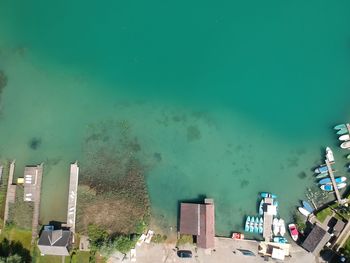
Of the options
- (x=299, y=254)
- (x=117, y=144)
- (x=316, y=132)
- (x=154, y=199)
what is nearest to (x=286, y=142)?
(x=316, y=132)

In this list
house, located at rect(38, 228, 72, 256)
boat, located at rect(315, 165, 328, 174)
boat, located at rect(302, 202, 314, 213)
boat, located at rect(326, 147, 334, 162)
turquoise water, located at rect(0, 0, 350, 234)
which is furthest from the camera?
turquoise water, located at rect(0, 0, 350, 234)

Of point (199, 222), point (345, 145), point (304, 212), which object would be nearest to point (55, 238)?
point (199, 222)

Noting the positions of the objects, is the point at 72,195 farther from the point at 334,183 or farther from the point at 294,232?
the point at 334,183

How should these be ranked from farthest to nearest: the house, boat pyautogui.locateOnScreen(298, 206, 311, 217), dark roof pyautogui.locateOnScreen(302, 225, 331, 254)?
boat pyautogui.locateOnScreen(298, 206, 311, 217) < the house < dark roof pyautogui.locateOnScreen(302, 225, 331, 254)

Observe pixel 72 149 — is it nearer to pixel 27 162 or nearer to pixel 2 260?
pixel 27 162

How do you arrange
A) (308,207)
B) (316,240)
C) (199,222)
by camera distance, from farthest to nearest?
(308,207) → (199,222) → (316,240)

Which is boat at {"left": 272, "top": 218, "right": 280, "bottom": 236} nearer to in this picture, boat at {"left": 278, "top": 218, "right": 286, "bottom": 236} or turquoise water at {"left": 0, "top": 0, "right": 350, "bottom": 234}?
boat at {"left": 278, "top": 218, "right": 286, "bottom": 236}

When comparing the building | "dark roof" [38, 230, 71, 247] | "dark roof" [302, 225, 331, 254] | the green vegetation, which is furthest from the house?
"dark roof" [302, 225, 331, 254]

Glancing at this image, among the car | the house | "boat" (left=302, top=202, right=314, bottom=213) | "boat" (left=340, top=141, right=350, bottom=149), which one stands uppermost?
"boat" (left=340, top=141, right=350, bottom=149)
